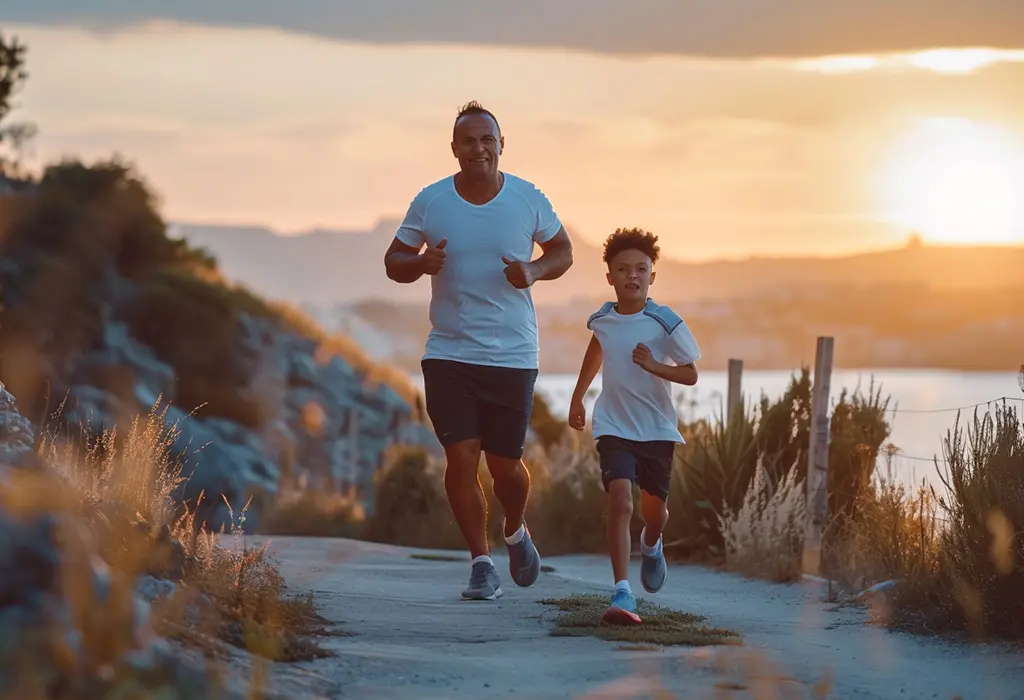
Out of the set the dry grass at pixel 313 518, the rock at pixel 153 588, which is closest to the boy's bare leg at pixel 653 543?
the rock at pixel 153 588

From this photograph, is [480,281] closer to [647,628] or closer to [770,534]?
[647,628]

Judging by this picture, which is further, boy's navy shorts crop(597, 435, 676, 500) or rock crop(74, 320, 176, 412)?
rock crop(74, 320, 176, 412)

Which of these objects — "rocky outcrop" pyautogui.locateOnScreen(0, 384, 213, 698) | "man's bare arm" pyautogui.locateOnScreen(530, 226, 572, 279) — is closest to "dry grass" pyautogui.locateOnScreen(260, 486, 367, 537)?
"man's bare arm" pyautogui.locateOnScreen(530, 226, 572, 279)

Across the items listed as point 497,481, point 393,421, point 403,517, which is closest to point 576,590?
point 497,481

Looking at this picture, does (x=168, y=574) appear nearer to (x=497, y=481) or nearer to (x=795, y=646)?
(x=497, y=481)

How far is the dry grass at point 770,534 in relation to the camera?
10023 millimetres

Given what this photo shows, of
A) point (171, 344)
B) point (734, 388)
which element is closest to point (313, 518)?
point (734, 388)

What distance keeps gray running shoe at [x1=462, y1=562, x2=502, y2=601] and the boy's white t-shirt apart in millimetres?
1004

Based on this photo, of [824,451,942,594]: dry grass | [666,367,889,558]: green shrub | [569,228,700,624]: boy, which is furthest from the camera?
[666,367,889,558]: green shrub

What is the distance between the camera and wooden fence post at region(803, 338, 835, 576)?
32.3ft

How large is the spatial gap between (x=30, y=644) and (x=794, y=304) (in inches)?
2616

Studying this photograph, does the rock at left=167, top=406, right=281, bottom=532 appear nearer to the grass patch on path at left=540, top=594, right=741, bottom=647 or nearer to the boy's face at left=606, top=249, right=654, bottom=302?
the boy's face at left=606, top=249, right=654, bottom=302

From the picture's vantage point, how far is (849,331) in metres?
64.9

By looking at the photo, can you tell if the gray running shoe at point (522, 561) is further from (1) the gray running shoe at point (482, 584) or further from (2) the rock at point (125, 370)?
(2) the rock at point (125, 370)
